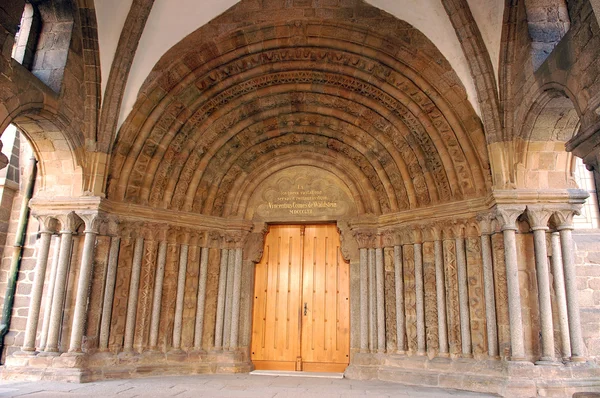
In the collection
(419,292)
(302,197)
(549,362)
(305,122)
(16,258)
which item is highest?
(305,122)

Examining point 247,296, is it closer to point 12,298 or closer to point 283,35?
point 12,298

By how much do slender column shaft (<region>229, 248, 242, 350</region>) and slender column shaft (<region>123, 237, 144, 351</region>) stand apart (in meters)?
1.60

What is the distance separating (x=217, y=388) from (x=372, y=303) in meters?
2.93

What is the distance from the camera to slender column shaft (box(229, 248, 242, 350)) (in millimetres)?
7977

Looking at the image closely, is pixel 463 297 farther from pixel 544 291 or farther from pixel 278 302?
pixel 278 302

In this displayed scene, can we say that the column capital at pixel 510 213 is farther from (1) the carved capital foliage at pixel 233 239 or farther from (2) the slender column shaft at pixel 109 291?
(2) the slender column shaft at pixel 109 291

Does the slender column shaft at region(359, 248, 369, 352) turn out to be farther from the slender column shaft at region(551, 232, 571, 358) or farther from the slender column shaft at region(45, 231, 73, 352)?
the slender column shaft at region(45, 231, 73, 352)

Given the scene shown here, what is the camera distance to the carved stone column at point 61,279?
674 cm

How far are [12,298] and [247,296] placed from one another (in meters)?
3.82

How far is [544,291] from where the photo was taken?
6.18m

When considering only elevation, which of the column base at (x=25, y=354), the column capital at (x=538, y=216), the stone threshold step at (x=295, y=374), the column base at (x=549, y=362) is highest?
the column capital at (x=538, y=216)

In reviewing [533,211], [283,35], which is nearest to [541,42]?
[533,211]

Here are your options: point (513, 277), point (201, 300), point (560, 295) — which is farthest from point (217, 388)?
point (560, 295)

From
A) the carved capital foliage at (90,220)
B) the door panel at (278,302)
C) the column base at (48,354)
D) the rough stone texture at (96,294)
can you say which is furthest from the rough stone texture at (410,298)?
the column base at (48,354)
